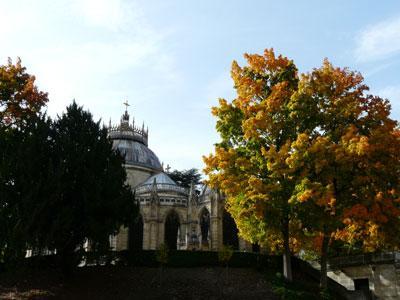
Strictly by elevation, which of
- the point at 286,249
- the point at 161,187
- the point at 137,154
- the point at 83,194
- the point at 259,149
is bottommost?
the point at 286,249

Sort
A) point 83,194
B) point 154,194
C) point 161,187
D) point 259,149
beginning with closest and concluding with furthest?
point 259,149 → point 83,194 → point 154,194 → point 161,187

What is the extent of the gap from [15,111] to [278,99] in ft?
50.0

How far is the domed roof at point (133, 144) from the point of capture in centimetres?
5503

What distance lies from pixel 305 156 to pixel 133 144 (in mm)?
42654

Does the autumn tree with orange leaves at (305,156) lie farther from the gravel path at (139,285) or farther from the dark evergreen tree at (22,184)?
the dark evergreen tree at (22,184)

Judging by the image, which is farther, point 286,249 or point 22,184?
point 286,249

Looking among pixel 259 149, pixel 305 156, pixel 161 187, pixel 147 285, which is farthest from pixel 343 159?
pixel 161 187

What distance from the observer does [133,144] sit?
5762cm

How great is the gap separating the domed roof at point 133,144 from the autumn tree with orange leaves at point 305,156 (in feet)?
115

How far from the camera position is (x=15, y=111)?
24.7 metres

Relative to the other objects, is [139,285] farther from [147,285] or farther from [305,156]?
[305,156]

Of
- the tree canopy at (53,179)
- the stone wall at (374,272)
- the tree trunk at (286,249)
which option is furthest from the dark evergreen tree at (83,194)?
the stone wall at (374,272)

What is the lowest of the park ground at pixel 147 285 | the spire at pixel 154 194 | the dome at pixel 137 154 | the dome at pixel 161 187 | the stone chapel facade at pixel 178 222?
the park ground at pixel 147 285

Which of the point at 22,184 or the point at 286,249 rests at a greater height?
the point at 22,184
